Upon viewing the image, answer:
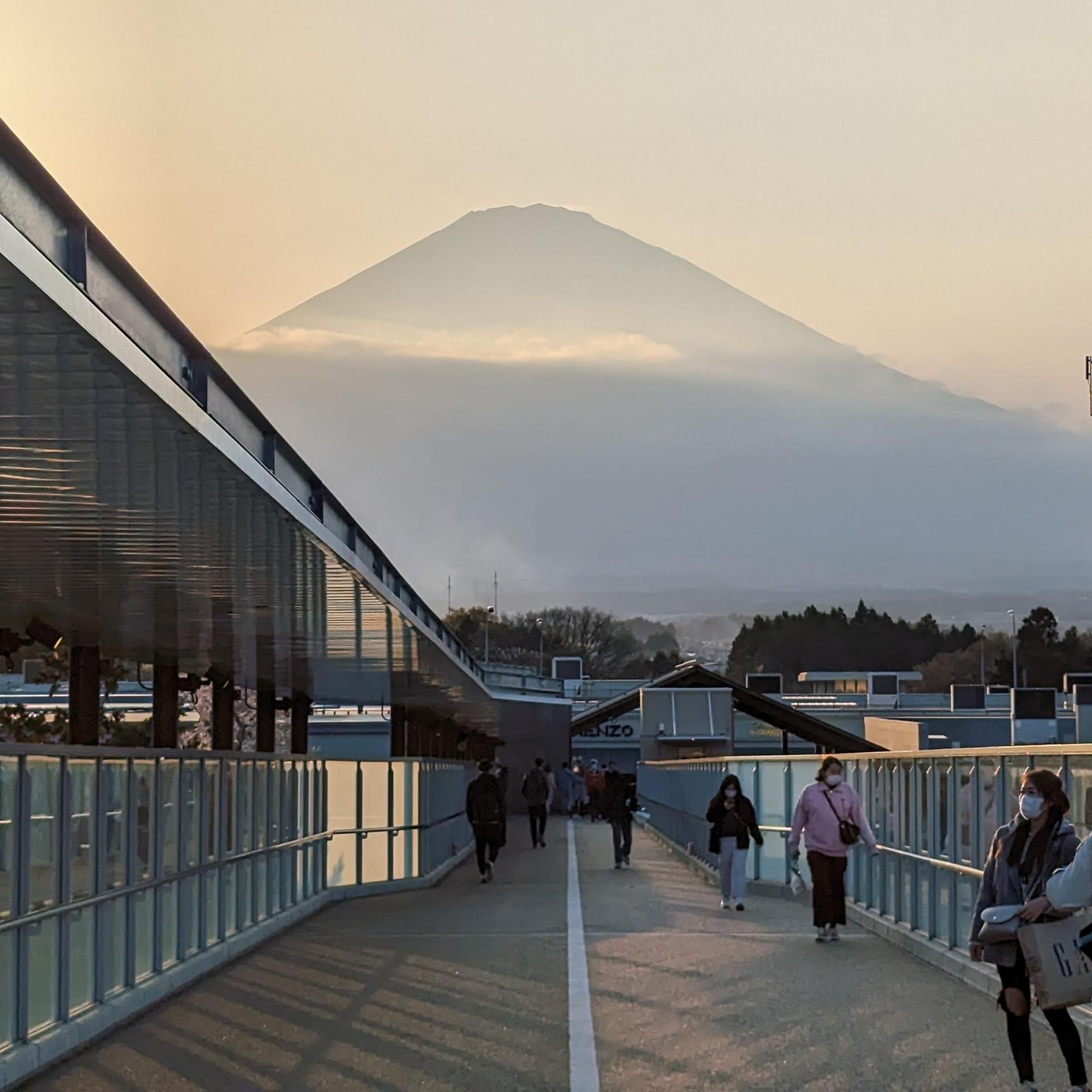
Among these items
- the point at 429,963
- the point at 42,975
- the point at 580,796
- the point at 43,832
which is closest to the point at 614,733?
the point at 580,796

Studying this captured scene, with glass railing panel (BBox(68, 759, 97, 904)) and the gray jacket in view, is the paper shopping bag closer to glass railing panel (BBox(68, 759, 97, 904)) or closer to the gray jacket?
the gray jacket

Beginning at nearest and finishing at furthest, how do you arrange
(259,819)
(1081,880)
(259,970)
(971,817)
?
(1081,880), (971,817), (259,970), (259,819)

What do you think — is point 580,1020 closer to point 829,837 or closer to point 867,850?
point 829,837

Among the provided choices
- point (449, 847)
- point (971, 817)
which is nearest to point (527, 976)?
point (971, 817)

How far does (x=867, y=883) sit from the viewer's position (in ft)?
62.9

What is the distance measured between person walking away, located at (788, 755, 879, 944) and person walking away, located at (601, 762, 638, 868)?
12.9 metres

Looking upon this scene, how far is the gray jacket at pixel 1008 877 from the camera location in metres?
9.02

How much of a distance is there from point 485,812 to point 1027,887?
18045 millimetres

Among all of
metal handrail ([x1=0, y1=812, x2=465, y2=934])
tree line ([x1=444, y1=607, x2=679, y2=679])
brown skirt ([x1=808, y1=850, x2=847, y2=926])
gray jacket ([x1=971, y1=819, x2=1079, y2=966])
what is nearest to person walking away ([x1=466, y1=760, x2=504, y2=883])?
metal handrail ([x1=0, y1=812, x2=465, y2=934])

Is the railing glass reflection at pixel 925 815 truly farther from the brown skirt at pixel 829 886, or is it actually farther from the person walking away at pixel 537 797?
the person walking away at pixel 537 797

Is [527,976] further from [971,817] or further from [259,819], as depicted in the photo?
[259,819]

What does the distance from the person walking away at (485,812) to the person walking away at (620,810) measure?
10.5 ft

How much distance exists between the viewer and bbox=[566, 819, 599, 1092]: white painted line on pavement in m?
9.98

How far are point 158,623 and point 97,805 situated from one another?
16.0ft
